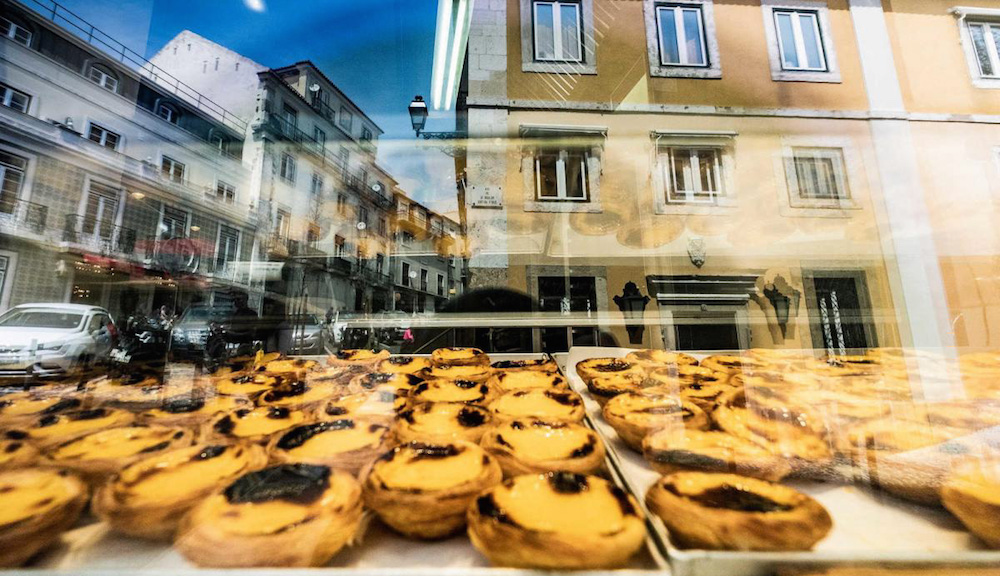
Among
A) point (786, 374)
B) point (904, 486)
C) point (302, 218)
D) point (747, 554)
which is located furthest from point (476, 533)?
point (302, 218)

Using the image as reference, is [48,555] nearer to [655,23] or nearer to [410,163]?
[410,163]

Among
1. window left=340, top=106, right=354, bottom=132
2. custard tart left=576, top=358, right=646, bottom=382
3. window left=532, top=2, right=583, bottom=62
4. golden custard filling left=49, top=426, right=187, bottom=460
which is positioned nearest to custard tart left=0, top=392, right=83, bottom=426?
golden custard filling left=49, top=426, right=187, bottom=460

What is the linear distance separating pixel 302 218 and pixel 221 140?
7.78 meters

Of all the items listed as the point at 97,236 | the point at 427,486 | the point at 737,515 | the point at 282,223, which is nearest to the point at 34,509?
the point at 427,486

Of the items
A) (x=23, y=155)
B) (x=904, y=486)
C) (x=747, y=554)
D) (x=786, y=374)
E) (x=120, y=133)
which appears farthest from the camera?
(x=120, y=133)

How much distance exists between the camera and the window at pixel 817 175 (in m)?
5.34

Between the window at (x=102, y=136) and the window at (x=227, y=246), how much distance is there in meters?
2.35

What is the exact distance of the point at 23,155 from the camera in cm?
322

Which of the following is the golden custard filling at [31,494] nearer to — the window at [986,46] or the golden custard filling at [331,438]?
the golden custard filling at [331,438]

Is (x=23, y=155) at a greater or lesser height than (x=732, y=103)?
lesser

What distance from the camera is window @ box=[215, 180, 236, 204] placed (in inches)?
209

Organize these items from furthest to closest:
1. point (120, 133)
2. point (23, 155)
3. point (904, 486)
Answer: point (120, 133)
point (23, 155)
point (904, 486)

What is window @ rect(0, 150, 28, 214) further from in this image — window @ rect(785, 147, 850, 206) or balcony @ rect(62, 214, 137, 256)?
window @ rect(785, 147, 850, 206)

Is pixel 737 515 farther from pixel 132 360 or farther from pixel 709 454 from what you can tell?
pixel 132 360
